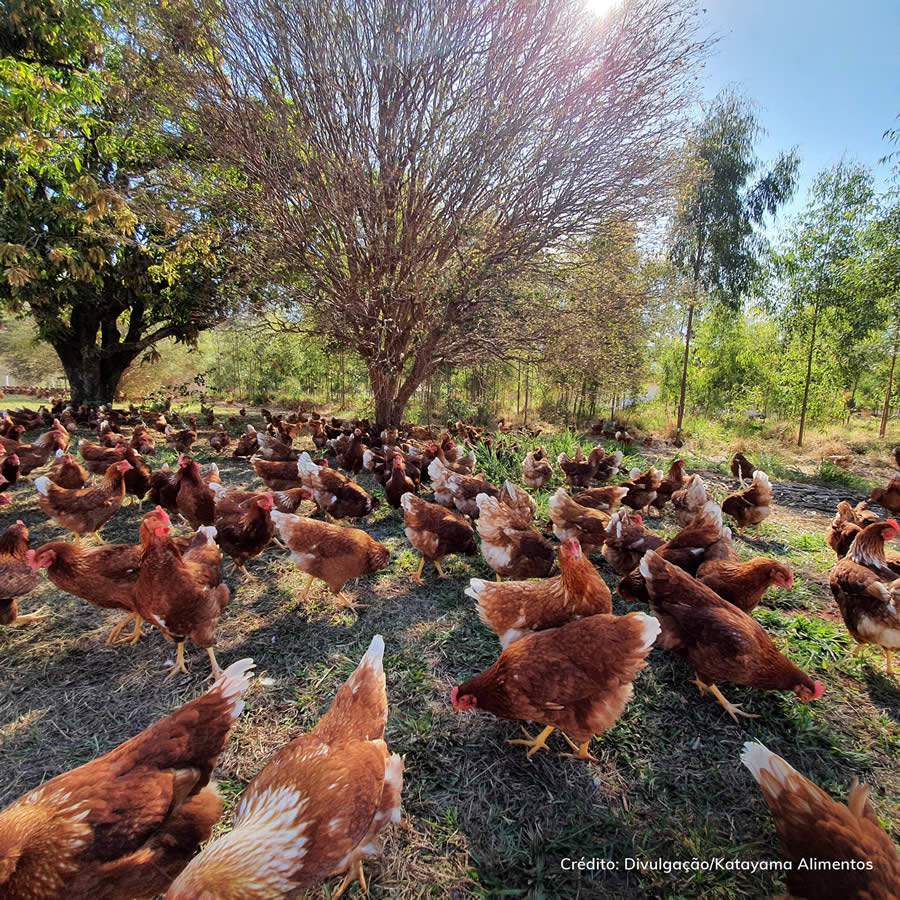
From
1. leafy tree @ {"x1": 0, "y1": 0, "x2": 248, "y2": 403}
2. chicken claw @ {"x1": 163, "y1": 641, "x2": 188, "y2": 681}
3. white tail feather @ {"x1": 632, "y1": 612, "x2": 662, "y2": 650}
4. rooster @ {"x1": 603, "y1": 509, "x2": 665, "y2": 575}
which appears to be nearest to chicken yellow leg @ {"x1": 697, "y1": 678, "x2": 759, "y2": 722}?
white tail feather @ {"x1": 632, "y1": 612, "x2": 662, "y2": 650}

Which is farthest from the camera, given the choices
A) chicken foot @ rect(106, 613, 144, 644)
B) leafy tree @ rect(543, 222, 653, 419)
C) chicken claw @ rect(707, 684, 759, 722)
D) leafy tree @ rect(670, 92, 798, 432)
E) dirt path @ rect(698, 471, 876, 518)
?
leafy tree @ rect(670, 92, 798, 432)

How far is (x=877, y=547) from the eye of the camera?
11.9 ft

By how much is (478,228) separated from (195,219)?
652cm

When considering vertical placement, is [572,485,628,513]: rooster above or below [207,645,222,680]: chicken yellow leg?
above

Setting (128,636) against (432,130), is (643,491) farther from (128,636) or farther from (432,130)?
(432,130)

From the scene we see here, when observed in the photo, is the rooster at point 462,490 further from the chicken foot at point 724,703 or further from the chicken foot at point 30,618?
the chicken foot at point 30,618

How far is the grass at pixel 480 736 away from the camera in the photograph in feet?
6.32

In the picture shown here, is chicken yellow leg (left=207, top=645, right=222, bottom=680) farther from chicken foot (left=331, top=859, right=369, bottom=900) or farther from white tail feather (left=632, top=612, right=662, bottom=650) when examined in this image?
white tail feather (left=632, top=612, right=662, bottom=650)

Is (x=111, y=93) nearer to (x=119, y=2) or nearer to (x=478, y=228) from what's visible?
(x=119, y=2)

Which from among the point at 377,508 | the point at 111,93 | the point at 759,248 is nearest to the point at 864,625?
the point at 377,508

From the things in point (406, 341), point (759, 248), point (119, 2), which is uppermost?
point (119, 2)

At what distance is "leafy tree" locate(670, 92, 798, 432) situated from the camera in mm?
13381

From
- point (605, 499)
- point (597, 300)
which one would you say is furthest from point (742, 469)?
point (597, 300)

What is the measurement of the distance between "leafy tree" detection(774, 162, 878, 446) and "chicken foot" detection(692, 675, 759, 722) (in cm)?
1325
